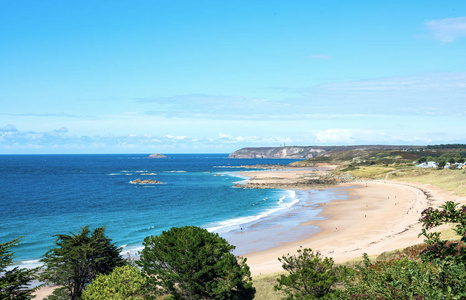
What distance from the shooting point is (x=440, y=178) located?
336 feet

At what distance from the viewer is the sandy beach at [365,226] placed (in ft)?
132

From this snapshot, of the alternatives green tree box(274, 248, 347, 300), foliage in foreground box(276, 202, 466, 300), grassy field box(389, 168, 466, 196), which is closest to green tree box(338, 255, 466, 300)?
foliage in foreground box(276, 202, 466, 300)

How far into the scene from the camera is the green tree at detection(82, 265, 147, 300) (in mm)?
19797

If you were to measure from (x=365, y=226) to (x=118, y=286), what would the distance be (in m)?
43.2

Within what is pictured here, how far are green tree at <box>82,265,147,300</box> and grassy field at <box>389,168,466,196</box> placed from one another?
75.3 meters

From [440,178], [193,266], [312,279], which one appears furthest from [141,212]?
[440,178]

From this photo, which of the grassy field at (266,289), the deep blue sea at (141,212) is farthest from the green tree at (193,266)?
the deep blue sea at (141,212)

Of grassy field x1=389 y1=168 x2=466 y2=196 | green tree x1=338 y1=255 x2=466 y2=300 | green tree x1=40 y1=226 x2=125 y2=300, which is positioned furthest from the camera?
grassy field x1=389 y1=168 x2=466 y2=196

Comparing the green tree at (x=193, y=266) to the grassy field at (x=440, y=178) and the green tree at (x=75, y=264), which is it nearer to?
the green tree at (x=75, y=264)

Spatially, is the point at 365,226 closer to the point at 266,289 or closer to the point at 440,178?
the point at 266,289

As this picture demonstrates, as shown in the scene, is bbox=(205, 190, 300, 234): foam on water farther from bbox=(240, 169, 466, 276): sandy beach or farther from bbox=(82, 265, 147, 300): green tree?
bbox=(82, 265, 147, 300): green tree

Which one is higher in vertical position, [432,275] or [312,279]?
[432,275]

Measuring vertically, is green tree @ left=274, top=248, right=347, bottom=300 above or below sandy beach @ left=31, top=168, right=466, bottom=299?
above

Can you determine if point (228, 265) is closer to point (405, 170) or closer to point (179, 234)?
point (179, 234)
